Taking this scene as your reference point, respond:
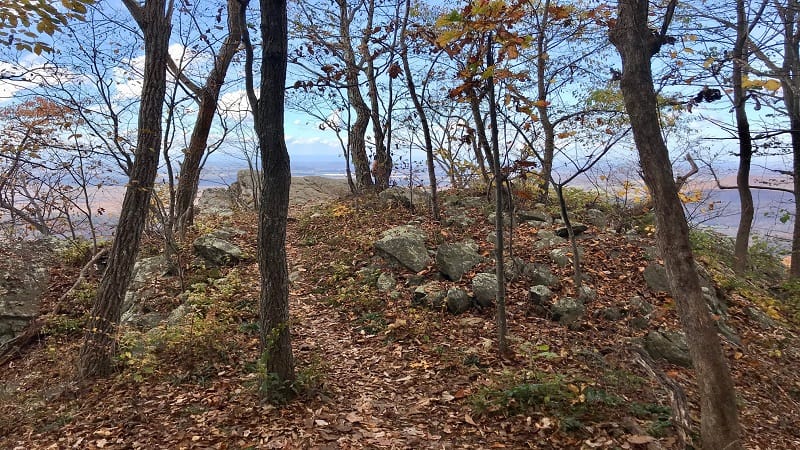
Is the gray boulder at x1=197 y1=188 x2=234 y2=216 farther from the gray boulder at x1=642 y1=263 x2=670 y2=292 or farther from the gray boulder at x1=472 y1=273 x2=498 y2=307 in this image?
the gray boulder at x1=642 y1=263 x2=670 y2=292

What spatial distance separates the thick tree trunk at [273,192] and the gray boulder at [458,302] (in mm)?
2677

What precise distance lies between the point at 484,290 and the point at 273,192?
365 cm

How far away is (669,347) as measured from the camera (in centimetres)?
523

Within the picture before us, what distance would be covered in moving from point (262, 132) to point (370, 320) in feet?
11.3

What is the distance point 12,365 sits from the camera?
5898 mm

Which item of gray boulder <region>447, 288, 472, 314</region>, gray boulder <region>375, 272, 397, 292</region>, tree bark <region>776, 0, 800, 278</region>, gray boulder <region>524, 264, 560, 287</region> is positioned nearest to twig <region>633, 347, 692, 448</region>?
gray boulder <region>447, 288, 472, 314</region>

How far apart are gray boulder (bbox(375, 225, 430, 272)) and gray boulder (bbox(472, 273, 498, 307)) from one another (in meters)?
1.27

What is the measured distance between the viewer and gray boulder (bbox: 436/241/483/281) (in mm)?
7023

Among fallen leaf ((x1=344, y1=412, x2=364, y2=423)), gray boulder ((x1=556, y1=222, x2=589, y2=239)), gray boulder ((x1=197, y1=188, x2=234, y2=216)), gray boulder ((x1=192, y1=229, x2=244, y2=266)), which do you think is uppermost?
gray boulder ((x1=197, y1=188, x2=234, y2=216))

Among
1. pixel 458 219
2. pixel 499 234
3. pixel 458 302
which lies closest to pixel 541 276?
pixel 458 302

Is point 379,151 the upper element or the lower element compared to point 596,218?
upper

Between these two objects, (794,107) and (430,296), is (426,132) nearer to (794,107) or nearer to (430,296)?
(430,296)

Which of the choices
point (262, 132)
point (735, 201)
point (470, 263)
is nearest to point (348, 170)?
point (470, 263)

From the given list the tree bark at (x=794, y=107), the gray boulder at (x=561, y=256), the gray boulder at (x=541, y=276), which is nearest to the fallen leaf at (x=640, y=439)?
the gray boulder at (x=541, y=276)
